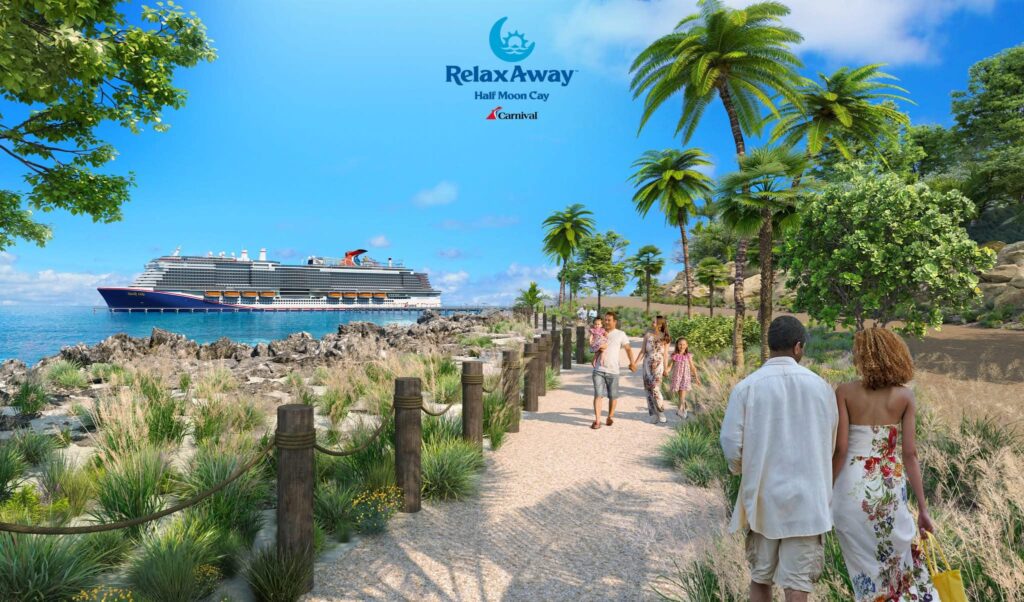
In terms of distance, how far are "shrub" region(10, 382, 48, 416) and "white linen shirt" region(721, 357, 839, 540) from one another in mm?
9725

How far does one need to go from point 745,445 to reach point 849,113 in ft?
50.9

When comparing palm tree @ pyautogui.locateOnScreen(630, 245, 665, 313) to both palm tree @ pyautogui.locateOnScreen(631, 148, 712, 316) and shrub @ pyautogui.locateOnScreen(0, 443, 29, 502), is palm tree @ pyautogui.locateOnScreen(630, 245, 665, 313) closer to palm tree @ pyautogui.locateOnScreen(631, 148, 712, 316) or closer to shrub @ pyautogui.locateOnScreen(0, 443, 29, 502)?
palm tree @ pyautogui.locateOnScreen(631, 148, 712, 316)

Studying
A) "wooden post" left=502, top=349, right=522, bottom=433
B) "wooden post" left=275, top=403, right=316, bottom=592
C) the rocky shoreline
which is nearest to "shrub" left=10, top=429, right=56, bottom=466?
the rocky shoreline

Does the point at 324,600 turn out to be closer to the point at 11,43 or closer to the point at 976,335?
the point at 11,43

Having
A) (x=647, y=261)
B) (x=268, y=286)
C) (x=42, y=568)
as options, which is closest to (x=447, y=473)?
(x=42, y=568)

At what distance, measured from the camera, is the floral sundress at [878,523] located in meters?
2.34

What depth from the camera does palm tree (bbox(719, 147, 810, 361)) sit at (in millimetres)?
11898

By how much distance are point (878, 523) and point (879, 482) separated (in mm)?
179

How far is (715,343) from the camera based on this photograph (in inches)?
742

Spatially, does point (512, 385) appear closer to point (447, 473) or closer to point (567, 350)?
point (447, 473)

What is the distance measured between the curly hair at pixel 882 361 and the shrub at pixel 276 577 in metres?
3.27

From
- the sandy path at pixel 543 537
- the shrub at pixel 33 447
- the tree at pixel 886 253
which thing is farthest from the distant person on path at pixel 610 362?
the tree at pixel 886 253

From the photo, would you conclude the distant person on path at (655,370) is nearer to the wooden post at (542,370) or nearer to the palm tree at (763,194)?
the wooden post at (542,370)

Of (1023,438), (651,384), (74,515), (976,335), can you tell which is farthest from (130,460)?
(976,335)
